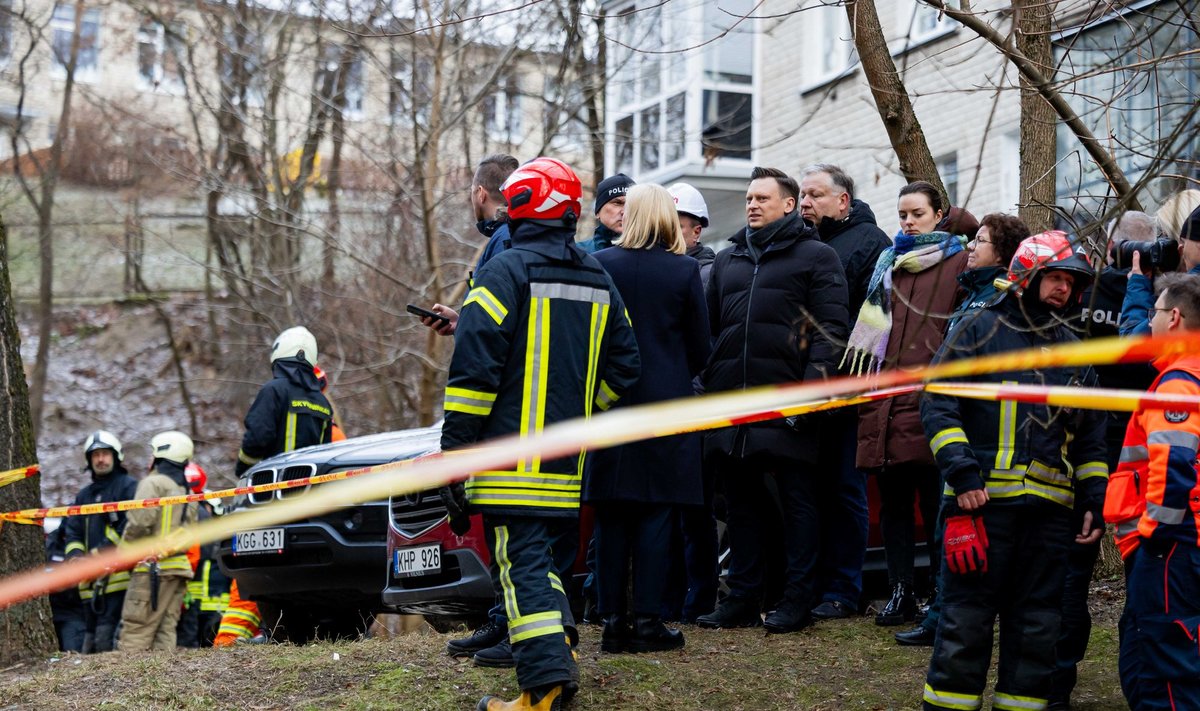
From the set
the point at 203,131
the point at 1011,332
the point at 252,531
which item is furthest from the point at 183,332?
the point at 1011,332

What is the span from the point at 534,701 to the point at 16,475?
12.8ft

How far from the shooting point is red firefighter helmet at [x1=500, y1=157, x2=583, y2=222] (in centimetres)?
554

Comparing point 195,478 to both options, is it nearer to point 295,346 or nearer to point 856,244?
point 295,346

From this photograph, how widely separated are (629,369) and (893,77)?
2.82 m

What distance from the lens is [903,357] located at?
6.61m

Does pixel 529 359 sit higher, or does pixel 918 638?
pixel 529 359

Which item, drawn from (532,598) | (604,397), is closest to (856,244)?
(604,397)

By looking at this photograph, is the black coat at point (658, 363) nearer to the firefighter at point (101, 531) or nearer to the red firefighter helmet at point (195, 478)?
the firefighter at point (101, 531)

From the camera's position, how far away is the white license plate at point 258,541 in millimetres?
7969

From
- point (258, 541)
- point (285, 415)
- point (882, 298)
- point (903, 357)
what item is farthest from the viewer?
point (285, 415)

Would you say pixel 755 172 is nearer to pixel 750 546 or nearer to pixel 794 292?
pixel 794 292

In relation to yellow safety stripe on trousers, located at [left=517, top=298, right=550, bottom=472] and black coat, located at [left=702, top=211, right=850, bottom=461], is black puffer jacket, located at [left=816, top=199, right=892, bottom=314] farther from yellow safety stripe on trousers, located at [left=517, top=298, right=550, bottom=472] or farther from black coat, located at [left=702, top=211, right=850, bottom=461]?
yellow safety stripe on trousers, located at [left=517, top=298, right=550, bottom=472]

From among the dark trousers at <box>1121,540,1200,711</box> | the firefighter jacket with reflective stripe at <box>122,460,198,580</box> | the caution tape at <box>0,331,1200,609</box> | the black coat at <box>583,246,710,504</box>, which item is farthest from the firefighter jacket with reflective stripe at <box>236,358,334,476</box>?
the dark trousers at <box>1121,540,1200,711</box>

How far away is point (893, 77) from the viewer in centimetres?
766
